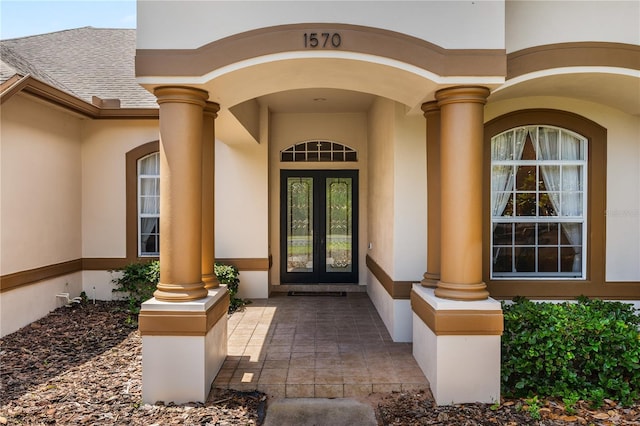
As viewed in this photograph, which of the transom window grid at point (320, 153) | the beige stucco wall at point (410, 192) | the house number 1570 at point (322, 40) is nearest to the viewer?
the house number 1570 at point (322, 40)

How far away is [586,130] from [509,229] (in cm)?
164

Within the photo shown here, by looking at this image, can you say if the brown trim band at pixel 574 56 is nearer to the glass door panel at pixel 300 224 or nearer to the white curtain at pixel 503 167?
the white curtain at pixel 503 167

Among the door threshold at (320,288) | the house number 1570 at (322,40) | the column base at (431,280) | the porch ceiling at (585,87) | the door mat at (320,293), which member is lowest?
the door mat at (320,293)

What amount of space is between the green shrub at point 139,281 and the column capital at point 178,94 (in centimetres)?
423

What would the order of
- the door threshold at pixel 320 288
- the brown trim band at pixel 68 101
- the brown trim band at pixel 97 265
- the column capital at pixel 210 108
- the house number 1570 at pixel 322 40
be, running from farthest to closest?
the door threshold at pixel 320 288 → the brown trim band at pixel 97 265 → the brown trim band at pixel 68 101 → the column capital at pixel 210 108 → the house number 1570 at pixel 322 40

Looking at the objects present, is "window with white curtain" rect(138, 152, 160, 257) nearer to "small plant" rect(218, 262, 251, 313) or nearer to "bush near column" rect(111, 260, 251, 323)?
"bush near column" rect(111, 260, 251, 323)

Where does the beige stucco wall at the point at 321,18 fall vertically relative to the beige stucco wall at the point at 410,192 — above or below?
above

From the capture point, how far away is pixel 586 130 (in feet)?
19.2

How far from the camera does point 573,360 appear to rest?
4344mm

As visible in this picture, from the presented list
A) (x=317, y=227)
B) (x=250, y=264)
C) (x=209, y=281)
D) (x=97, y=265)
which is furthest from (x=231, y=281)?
(x=209, y=281)

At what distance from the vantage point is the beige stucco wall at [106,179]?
8.45 m

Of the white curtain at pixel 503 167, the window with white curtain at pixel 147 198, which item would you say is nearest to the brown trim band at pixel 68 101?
the window with white curtain at pixel 147 198

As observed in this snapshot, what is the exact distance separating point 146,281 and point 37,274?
1.66 meters

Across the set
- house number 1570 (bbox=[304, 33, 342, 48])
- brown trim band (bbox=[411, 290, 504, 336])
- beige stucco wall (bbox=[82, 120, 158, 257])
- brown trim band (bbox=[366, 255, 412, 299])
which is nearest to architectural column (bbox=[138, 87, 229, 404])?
house number 1570 (bbox=[304, 33, 342, 48])
